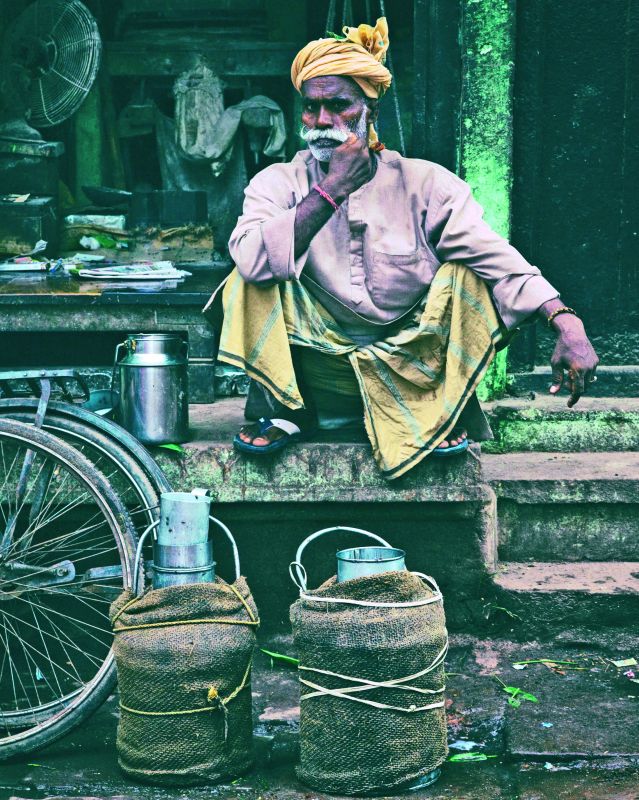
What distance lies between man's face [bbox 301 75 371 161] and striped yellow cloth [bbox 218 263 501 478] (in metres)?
0.53

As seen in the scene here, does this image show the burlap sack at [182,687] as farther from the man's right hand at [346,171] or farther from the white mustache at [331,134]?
the white mustache at [331,134]

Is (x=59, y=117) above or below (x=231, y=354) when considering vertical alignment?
above

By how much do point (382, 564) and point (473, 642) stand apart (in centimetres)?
98

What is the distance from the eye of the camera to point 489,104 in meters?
5.30

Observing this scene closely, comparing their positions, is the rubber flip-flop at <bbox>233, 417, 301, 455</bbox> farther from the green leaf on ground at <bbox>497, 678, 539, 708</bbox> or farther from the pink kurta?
the green leaf on ground at <bbox>497, 678, 539, 708</bbox>

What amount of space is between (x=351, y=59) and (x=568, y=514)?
6.46ft

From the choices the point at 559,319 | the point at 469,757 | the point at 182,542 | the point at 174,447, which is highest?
A: the point at 559,319

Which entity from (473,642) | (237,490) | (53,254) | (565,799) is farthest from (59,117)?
(565,799)

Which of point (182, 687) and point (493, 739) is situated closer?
point (182, 687)

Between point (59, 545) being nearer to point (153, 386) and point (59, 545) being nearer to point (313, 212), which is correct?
point (153, 386)

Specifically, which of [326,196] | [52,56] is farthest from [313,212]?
[52,56]

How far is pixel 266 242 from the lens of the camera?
159 inches

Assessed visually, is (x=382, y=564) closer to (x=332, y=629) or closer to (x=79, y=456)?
(x=332, y=629)

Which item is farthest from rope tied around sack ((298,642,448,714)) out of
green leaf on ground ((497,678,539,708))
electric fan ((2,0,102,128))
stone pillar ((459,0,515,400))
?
electric fan ((2,0,102,128))
